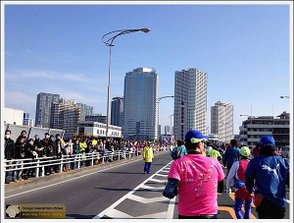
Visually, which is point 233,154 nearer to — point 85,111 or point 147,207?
point 147,207

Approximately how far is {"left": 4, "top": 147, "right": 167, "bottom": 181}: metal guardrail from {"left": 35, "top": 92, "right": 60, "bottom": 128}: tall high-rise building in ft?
284

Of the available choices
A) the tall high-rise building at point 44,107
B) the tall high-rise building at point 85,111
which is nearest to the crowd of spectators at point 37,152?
the tall high-rise building at point 44,107

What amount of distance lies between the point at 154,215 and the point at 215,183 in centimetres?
446

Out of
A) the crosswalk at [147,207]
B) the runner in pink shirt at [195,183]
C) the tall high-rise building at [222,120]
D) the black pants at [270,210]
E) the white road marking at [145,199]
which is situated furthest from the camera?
the tall high-rise building at [222,120]

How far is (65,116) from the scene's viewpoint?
436 ft

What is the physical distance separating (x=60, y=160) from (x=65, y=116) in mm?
120724

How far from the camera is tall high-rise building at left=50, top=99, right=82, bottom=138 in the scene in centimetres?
12934

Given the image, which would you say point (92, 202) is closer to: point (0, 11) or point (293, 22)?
point (0, 11)

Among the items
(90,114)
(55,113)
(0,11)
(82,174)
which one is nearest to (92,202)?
(0,11)

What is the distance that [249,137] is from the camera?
112 metres

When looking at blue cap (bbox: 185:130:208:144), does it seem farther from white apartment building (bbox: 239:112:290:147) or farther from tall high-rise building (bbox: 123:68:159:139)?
white apartment building (bbox: 239:112:290:147)

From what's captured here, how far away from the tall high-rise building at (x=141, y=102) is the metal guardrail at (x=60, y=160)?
17758 millimetres

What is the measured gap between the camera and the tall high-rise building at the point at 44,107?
11875 centimetres

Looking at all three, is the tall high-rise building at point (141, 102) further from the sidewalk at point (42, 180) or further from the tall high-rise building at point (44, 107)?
the tall high-rise building at point (44, 107)
